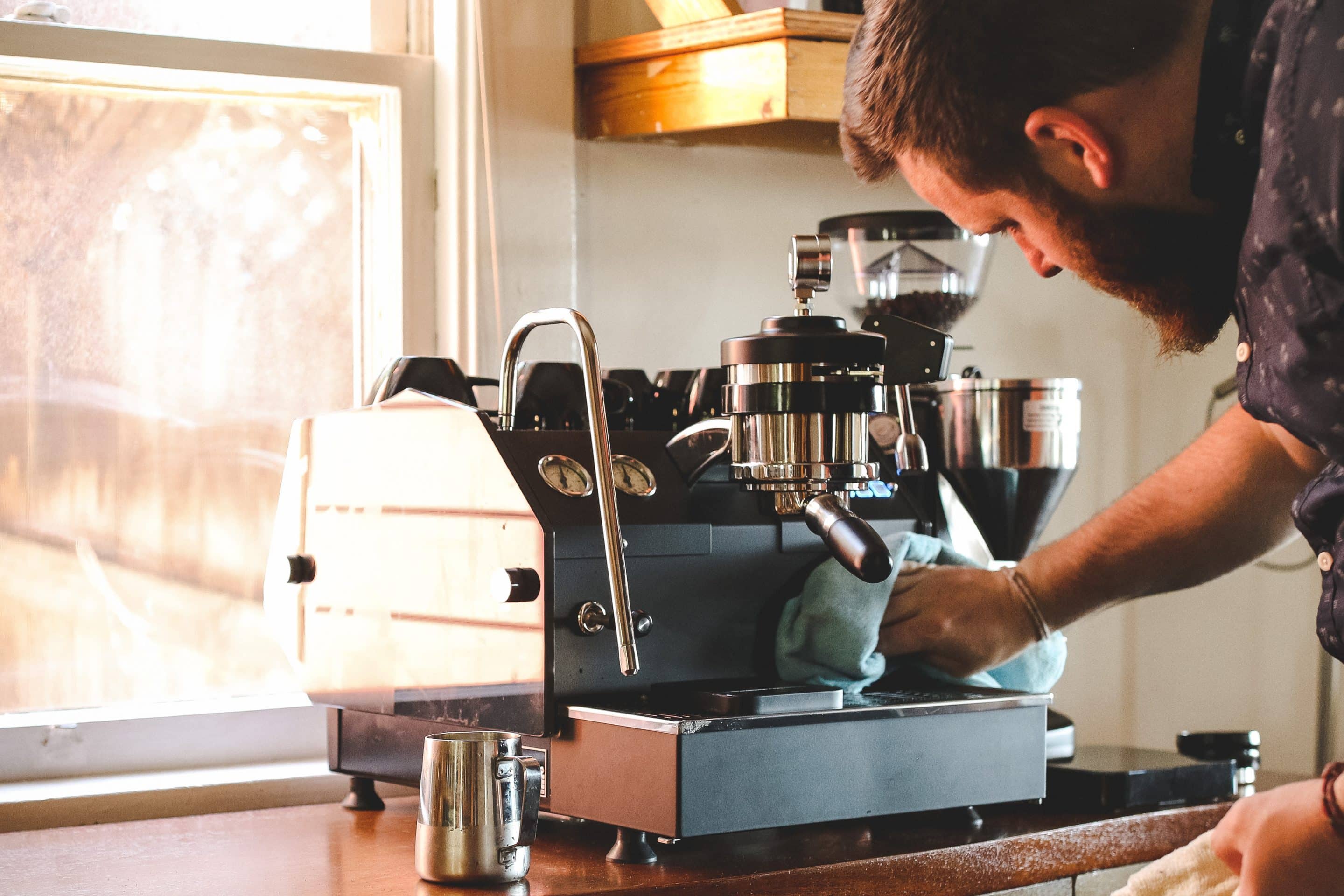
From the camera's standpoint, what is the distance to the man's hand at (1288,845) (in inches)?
32.9

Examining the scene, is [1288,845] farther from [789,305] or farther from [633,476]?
[789,305]

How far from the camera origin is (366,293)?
165 centimetres

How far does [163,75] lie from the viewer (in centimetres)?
153

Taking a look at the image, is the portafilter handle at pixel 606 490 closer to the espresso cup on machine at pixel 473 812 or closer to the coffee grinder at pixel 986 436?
the espresso cup on machine at pixel 473 812

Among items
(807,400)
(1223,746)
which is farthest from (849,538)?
(1223,746)

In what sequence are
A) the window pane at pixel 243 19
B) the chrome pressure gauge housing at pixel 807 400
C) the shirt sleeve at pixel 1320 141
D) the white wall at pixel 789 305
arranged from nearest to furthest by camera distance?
the shirt sleeve at pixel 1320 141, the chrome pressure gauge housing at pixel 807 400, the window pane at pixel 243 19, the white wall at pixel 789 305

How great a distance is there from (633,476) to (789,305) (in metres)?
0.70

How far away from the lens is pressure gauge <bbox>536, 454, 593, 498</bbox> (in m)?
1.12

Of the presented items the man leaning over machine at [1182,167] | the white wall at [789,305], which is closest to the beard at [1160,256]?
the man leaning over machine at [1182,167]

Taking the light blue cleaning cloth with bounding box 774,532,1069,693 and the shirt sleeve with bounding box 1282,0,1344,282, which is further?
the light blue cleaning cloth with bounding box 774,532,1069,693

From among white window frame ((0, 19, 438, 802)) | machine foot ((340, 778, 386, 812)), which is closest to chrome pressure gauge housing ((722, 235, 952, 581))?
machine foot ((340, 778, 386, 812))

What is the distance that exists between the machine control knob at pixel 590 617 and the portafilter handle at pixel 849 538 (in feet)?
0.54

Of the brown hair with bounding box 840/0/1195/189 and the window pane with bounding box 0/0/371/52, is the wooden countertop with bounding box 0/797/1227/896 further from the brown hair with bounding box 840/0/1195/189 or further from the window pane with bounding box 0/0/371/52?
the window pane with bounding box 0/0/371/52

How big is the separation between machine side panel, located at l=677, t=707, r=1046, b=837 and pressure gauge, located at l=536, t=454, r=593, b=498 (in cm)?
21
